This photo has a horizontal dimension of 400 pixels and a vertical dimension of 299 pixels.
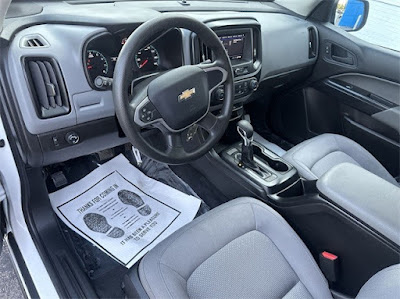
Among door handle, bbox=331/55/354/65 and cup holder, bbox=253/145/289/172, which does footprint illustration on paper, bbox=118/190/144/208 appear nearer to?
cup holder, bbox=253/145/289/172

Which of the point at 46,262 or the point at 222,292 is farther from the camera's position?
the point at 46,262

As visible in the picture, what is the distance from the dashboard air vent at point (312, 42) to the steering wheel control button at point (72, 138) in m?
1.10

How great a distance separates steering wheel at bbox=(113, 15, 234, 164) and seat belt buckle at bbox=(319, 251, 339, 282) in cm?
44

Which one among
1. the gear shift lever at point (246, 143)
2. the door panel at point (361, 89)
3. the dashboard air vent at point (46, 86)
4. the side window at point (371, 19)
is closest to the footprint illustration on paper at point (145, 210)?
the gear shift lever at point (246, 143)

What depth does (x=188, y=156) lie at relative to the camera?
1.06 metres

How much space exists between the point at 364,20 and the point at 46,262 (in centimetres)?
151

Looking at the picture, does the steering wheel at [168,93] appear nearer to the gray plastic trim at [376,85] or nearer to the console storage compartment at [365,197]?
the console storage compartment at [365,197]

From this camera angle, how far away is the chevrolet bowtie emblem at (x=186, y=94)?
0.96 m

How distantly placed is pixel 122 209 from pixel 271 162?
518 mm

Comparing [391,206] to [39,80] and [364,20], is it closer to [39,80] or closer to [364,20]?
[39,80]

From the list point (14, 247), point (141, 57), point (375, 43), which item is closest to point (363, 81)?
point (375, 43)

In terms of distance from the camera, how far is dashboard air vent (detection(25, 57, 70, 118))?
0.98 metres

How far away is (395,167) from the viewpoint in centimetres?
166

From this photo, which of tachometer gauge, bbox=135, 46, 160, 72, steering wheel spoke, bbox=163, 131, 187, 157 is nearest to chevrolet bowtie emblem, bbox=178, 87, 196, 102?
steering wheel spoke, bbox=163, 131, 187, 157
